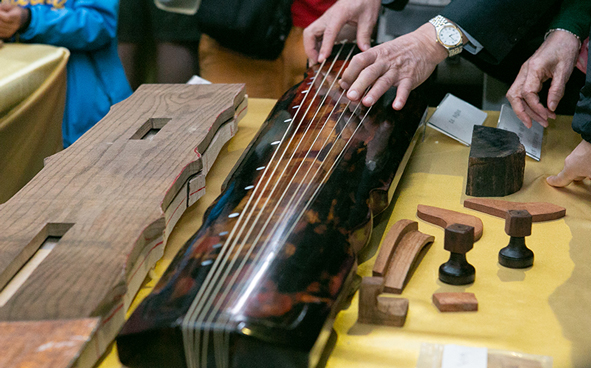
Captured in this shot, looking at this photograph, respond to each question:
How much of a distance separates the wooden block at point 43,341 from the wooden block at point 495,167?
830 mm

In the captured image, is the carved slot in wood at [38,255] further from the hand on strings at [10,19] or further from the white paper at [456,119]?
the hand on strings at [10,19]

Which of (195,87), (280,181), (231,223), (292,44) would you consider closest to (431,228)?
(280,181)

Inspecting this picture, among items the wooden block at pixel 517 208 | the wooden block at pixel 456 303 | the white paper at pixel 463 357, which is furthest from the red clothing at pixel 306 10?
the white paper at pixel 463 357

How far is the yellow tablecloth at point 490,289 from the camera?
753mm

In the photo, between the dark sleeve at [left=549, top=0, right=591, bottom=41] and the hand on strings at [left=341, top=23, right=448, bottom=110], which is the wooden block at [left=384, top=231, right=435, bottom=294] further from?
the dark sleeve at [left=549, top=0, right=591, bottom=41]

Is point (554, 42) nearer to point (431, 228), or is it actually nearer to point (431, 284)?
point (431, 228)

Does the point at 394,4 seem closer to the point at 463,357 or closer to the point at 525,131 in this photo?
the point at 525,131

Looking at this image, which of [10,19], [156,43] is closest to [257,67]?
[156,43]

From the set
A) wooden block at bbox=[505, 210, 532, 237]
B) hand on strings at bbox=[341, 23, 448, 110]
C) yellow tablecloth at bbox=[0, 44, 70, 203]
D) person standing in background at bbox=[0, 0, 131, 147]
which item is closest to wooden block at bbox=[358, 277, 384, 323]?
wooden block at bbox=[505, 210, 532, 237]

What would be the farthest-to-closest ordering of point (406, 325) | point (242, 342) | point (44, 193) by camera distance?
point (44, 193) < point (406, 325) < point (242, 342)

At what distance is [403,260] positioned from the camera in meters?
0.93

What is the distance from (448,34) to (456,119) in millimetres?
245

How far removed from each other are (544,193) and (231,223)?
0.75m

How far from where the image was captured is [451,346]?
0.74m
